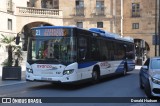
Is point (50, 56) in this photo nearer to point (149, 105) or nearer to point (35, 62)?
point (35, 62)

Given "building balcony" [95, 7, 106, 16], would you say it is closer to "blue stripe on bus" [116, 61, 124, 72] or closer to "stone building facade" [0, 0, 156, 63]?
"stone building facade" [0, 0, 156, 63]

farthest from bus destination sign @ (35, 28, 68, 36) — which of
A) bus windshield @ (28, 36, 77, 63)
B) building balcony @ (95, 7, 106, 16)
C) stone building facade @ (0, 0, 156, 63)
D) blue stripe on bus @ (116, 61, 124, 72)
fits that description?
building balcony @ (95, 7, 106, 16)

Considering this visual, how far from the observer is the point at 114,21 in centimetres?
5422

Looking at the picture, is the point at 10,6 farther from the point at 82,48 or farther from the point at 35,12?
the point at 82,48

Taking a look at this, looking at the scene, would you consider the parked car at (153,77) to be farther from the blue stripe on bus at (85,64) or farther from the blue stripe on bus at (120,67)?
the blue stripe on bus at (120,67)

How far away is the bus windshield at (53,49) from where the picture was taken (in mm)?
15188

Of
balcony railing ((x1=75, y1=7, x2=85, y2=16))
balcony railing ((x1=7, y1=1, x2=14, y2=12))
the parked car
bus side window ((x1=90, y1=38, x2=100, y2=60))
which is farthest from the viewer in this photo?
balcony railing ((x1=75, y1=7, x2=85, y2=16))

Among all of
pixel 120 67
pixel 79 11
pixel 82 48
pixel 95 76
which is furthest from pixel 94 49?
pixel 79 11

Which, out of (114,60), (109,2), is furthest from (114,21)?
(114,60)

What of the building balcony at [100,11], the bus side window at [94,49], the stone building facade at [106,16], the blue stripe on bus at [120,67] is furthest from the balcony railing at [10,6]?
the bus side window at [94,49]

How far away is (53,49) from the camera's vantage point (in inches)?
604

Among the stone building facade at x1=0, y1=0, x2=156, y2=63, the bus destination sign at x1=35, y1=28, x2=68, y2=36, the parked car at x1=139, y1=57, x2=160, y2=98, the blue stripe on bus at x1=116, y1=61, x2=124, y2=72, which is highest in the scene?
the stone building facade at x1=0, y1=0, x2=156, y2=63

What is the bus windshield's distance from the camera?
15.2 m

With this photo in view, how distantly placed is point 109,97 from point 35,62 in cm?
Result: 399
